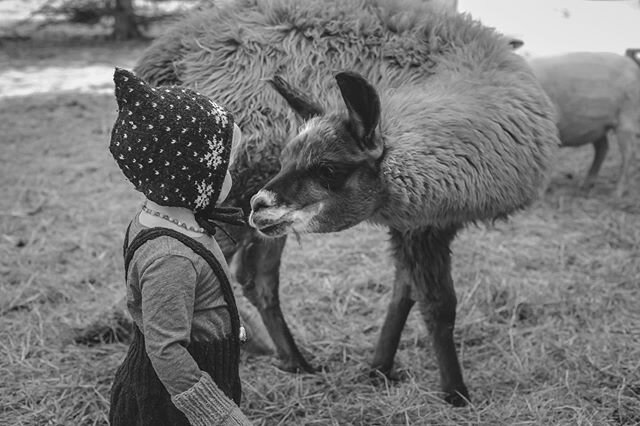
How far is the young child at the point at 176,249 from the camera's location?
173cm

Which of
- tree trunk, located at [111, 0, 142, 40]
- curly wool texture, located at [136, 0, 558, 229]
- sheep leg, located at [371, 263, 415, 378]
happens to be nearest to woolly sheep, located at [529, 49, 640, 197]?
curly wool texture, located at [136, 0, 558, 229]

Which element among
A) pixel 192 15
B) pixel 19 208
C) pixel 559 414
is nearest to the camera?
pixel 559 414

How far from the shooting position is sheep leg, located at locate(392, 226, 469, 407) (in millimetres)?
2930

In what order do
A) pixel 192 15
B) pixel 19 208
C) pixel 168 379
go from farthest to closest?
1. pixel 19 208
2. pixel 192 15
3. pixel 168 379

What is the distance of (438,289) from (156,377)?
1450 mm

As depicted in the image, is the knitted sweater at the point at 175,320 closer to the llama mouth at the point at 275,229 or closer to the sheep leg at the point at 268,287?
the llama mouth at the point at 275,229

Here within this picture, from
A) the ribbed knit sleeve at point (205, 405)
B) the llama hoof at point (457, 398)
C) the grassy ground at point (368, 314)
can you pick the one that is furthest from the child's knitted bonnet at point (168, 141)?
the llama hoof at point (457, 398)

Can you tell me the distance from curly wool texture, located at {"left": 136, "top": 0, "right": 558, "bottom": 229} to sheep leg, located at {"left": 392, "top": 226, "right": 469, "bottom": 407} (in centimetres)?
19

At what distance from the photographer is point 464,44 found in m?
2.98

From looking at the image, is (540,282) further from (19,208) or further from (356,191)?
(19,208)

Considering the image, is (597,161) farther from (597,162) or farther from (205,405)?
(205,405)

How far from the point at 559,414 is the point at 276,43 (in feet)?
6.74

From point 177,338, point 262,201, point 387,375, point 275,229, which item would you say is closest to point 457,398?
point 387,375

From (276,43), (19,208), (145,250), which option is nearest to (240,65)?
(276,43)
